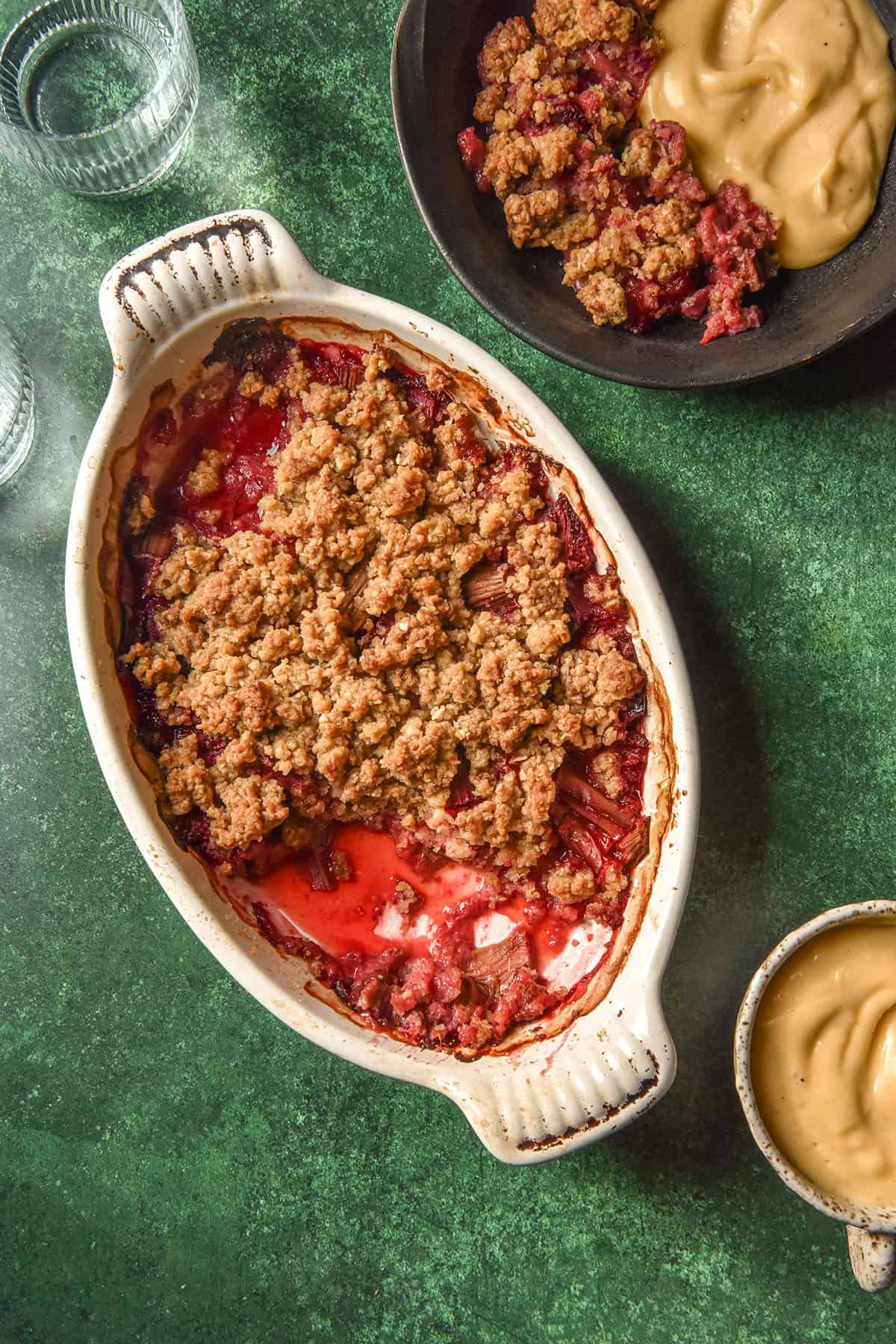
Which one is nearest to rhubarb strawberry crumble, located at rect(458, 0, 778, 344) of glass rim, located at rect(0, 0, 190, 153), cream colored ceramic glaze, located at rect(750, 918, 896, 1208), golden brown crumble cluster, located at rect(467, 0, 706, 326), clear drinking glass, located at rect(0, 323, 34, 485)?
golden brown crumble cluster, located at rect(467, 0, 706, 326)

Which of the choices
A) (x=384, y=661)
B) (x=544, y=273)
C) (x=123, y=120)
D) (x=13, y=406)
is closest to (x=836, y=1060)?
(x=384, y=661)

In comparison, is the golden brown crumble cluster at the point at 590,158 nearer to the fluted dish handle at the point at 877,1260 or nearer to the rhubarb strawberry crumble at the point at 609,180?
the rhubarb strawberry crumble at the point at 609,180

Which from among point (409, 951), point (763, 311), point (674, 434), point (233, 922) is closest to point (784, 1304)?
point (409, 951)

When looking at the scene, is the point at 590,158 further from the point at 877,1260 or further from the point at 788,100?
the point at 877,1260

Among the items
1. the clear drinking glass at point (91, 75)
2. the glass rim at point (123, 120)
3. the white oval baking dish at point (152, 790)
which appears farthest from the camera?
the clear drinking glass at point (91, 75)

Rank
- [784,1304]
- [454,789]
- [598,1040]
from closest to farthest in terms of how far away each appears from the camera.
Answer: [598,1040]
[454,789]
[784,1304]

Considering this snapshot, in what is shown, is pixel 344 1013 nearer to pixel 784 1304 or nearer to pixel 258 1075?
pixel 258 1075

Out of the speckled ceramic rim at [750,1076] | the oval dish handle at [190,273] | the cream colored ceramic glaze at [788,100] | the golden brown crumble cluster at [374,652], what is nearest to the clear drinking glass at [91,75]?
the oval dish handle at [190,273]
